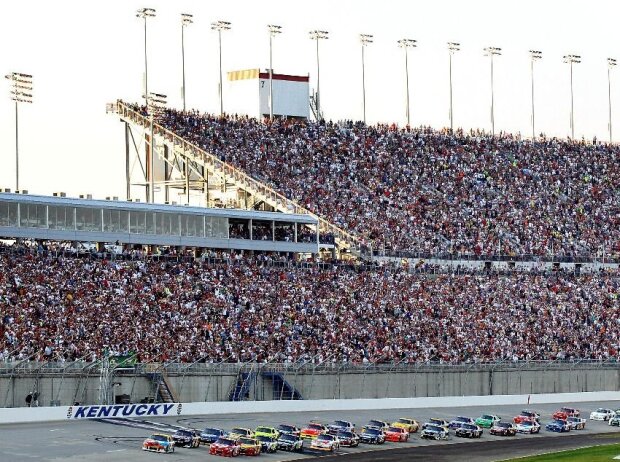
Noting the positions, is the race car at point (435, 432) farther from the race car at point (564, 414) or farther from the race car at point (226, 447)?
the race car at point (226, 447)

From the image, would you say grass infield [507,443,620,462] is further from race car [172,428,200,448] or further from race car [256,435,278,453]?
race car [172,428,200,448]

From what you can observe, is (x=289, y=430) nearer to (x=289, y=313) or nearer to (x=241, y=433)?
(x=241, y=433)

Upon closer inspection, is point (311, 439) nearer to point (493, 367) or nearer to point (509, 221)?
point (493, 367)

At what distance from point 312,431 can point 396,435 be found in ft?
17.4

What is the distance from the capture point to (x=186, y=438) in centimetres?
6431

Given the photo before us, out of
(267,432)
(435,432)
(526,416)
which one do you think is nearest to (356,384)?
(526,416)

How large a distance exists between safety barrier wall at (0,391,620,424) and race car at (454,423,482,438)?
29.7 feet

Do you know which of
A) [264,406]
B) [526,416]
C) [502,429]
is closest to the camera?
[502,429]

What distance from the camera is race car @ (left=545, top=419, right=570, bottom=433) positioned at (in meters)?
79.4

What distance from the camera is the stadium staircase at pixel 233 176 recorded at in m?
99.9

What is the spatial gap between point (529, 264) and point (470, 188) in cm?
903

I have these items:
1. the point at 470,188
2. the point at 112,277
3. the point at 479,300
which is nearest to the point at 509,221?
the point at 470,188

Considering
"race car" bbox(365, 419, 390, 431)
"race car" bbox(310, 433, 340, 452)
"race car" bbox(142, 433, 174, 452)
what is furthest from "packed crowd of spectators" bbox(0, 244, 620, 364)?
"race car" bbox(310, 433, 340, 452)

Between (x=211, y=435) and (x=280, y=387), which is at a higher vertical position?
(x=280, y=387)
